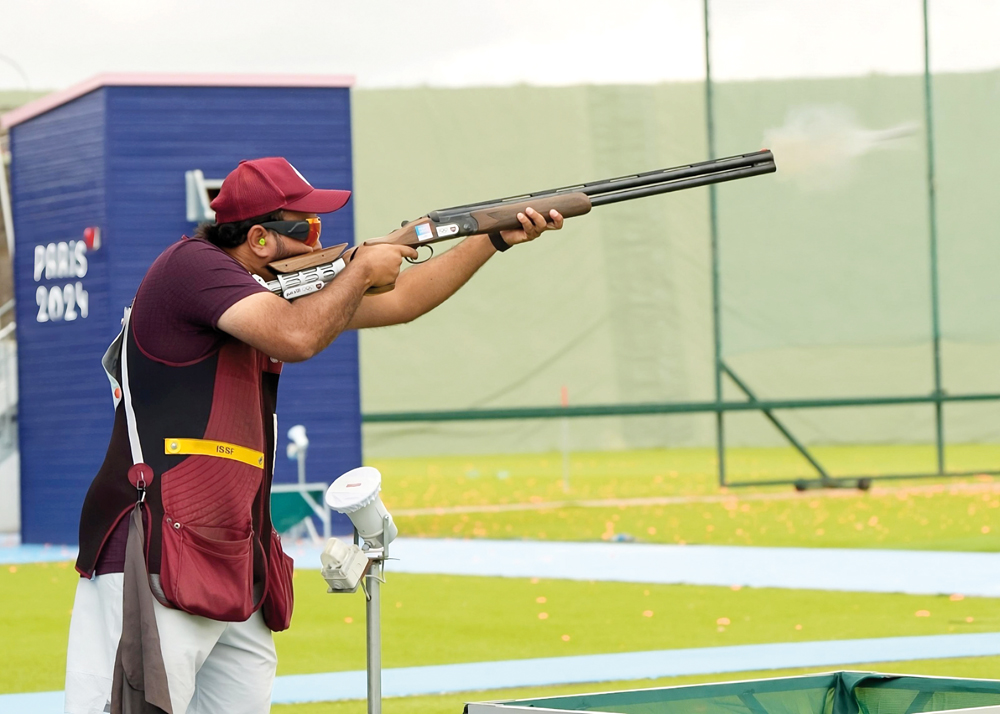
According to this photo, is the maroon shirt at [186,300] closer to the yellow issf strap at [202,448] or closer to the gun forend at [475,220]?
the yellow issf strap at [202,448]

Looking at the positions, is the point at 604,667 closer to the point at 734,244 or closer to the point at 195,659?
the point at 195,659

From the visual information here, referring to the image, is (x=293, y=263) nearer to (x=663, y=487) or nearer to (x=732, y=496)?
(x=732, y=496)

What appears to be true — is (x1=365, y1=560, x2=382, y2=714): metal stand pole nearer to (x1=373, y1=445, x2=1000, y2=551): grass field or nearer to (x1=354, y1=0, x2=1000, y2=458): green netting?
(x1=373, y1=445, x2=1000, y2=551): grass field

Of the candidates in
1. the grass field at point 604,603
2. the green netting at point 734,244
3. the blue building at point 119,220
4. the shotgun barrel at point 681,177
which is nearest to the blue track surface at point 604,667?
the grass field at point 604,603

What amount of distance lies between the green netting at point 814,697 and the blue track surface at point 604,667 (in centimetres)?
192

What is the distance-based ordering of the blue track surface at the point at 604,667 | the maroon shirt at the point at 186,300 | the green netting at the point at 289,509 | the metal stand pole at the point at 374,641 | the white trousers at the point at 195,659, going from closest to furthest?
the maroon shirt at the point at 186,300 < the white trousers at the point at 195,659 < the metal stand pole at the point at 374,641 < the blue track surface at the point at 604,667 < the green netting at the point at 289,509

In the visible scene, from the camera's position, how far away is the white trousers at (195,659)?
3271mm

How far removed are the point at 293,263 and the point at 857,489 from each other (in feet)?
46.2

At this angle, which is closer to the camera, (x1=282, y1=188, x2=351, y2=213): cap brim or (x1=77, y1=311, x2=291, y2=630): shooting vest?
(x1=77, y1=311, x2=291, y2=630): shooting vest

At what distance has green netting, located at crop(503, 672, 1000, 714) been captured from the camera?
4.09 metres

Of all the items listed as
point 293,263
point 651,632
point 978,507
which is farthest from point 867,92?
point 293,263

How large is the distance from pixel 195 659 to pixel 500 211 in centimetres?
140

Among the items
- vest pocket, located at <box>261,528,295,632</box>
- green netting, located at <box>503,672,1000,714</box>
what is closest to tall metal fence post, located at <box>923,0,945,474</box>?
green netting, located at <box>503,672,1000,714</box>

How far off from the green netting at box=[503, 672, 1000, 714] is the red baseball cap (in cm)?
152
